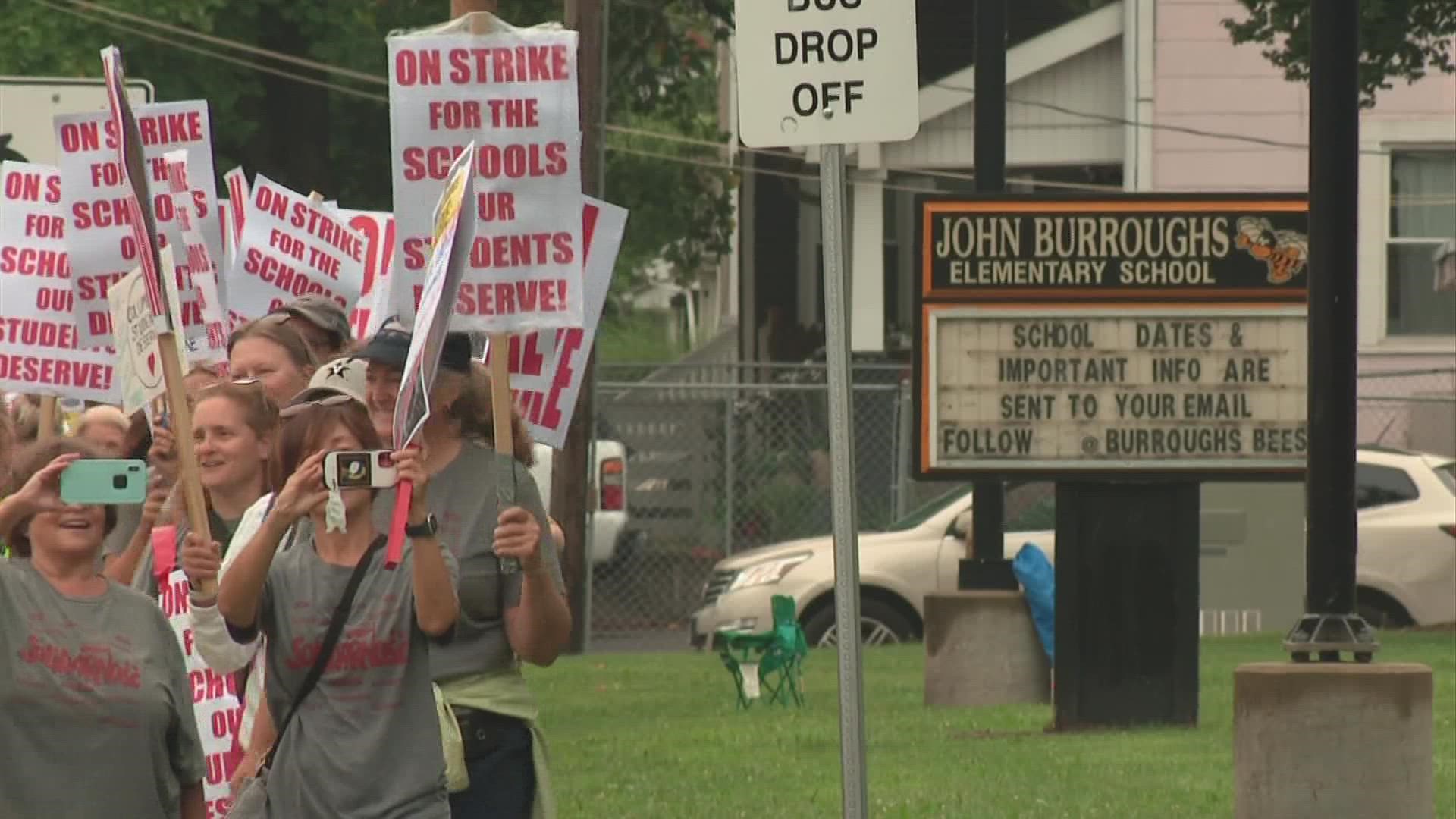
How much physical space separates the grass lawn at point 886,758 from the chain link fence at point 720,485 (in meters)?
7.97

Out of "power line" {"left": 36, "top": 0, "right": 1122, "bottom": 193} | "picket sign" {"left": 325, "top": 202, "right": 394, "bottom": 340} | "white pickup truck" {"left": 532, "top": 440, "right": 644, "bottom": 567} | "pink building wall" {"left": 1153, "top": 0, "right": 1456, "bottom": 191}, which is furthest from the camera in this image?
"pink building wall" {"left": 1153, "top": 0, "right": 1456, "bottom": 191}

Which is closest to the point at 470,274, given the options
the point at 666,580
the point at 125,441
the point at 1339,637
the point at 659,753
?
the point at 125,441

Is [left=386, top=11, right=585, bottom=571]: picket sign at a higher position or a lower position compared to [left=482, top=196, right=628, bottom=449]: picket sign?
higher

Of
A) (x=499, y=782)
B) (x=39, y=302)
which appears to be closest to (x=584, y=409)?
(x=39, y=302)

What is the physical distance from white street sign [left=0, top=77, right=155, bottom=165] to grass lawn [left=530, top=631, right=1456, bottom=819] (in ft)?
12.3

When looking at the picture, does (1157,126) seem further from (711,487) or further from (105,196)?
(105,196)

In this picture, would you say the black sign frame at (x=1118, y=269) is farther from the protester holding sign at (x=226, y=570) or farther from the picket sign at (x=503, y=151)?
the protester holding sign at (x=226, y=570)

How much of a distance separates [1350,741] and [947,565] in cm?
1272

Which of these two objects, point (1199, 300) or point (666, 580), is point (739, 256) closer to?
point (666, 580)

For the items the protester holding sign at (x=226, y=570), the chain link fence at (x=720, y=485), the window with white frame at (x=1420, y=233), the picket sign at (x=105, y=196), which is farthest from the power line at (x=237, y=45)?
the protester holding sign at (x=226, y=570)

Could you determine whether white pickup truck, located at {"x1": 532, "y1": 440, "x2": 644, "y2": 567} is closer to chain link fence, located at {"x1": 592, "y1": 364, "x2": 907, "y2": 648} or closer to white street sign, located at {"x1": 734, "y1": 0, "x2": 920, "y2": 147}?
chain link fence, located at {"x1": 592, "y1": 364, "x2": 907, "y2": 648}

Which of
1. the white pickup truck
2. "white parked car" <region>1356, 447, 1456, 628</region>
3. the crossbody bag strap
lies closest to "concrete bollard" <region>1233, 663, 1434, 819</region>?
the crossbody bag strap

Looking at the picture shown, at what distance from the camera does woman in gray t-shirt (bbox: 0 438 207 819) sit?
5035mm

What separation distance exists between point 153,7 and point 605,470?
19.6 feet
